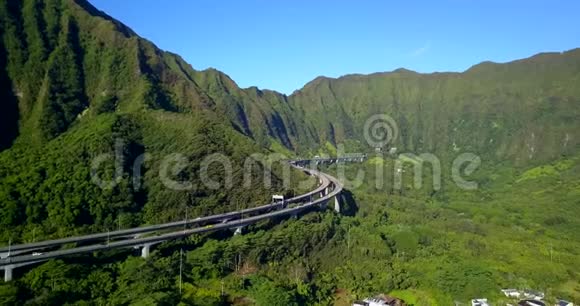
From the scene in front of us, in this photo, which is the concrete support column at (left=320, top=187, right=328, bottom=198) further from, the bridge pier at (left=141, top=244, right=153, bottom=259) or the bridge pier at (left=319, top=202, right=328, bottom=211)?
the bridge pier at (left=141, top=244, right=153, bottom=259)

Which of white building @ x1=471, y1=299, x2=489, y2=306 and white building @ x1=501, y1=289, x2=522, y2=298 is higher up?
white building @ x1=501, y1=289, x2=522, y2=298

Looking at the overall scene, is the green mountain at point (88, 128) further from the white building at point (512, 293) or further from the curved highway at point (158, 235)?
the white building at point (512, 293)

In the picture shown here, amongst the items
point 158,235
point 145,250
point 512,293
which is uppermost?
point 158,235

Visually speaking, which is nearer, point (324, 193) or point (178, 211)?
point (178, 211)

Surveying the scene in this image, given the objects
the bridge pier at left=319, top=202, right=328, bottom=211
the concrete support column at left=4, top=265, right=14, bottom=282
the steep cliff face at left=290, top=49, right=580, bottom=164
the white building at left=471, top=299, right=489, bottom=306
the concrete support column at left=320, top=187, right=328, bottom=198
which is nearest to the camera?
the concrete support column at left=4, top=265, right=14, bottom=282

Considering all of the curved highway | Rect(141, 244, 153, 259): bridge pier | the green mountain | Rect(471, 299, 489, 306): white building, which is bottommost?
Rect(471, 299, 489, 306): white building

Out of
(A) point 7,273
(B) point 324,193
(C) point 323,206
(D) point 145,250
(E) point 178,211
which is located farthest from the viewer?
(B) point 324,193

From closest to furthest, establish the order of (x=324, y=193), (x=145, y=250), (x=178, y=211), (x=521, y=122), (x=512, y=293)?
(x=145, y=250), (x=512, y=293), (x=178, y=211), (x=324, y=193), (x=521, y=122)

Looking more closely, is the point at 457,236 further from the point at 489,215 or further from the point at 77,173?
the point at 77,173

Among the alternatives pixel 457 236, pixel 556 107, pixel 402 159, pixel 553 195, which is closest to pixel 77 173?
pixel 457 236

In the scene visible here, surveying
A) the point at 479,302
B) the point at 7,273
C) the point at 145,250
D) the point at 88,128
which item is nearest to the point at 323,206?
the point at 479,302

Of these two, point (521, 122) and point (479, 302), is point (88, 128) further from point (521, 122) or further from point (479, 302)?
point (521, 122)

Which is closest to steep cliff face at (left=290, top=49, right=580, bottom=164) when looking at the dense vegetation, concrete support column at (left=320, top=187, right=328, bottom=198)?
the dense vegetation
